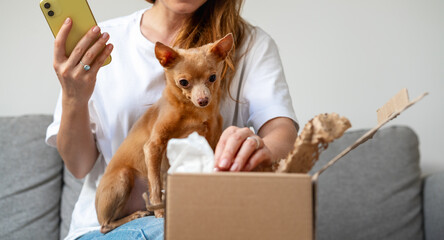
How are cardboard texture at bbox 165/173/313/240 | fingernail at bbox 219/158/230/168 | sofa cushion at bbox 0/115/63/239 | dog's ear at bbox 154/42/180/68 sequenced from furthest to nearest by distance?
sofa cushion at bbox 0/115/63/239 < dog's ear at bbox 154/42/180/68 < fingernail at bbox 219/158/230/168 < cardboard texture at bbox 165/173/313/240

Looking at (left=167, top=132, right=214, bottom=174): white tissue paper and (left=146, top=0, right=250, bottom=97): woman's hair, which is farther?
(left=146, top=0, right=250, bottom=97): woman's hair

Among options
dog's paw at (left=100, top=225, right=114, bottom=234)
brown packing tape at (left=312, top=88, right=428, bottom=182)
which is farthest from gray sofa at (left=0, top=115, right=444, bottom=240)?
brown packing tape at (left=312, top=88, right=428, bottom=182)

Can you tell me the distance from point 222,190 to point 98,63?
59 cm

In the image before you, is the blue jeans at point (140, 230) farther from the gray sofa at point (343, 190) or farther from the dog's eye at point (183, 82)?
the gray sofa at point (343, 190)

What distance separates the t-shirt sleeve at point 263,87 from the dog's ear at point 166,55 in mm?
403

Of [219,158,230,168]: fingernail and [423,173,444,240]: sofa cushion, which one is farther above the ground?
[219,158,230,168]: fingernail

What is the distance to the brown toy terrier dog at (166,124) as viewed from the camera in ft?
3.08

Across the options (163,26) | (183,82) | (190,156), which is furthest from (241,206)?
(163,26)

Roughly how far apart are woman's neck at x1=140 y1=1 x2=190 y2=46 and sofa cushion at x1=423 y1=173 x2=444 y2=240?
1745mm

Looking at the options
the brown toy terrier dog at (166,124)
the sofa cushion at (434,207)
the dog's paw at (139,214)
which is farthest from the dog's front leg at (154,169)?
the sofa cushion at (434,207)

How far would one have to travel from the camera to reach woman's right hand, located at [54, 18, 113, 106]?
1.02m

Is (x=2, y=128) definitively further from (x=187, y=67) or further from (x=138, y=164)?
(x=187, y=67)

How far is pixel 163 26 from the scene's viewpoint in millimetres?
1350

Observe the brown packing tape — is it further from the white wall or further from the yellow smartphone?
the white wall
